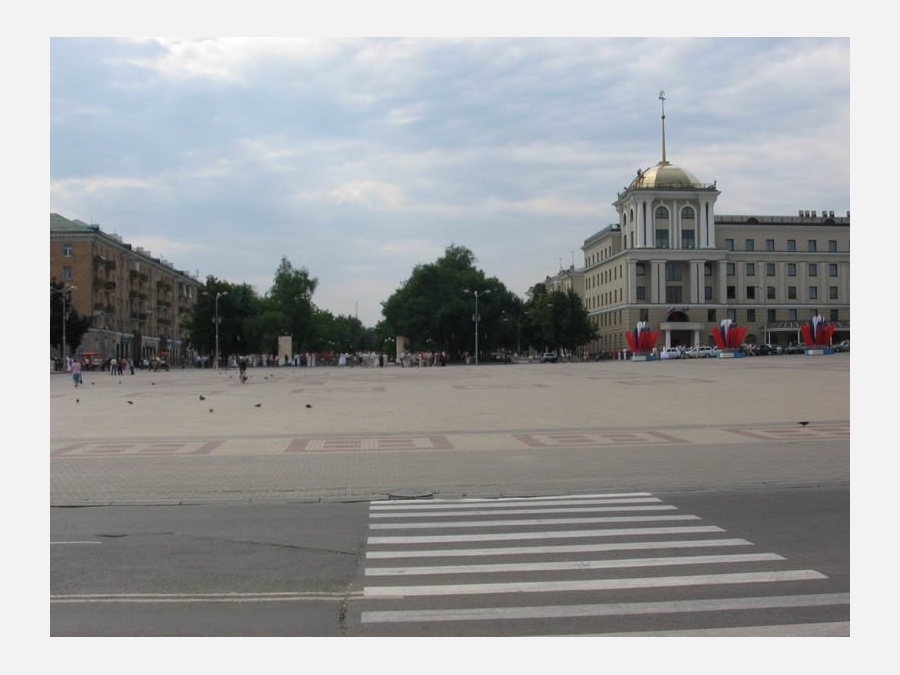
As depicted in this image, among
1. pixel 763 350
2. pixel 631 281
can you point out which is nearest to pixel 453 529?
pixel 763 350

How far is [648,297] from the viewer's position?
392 feet

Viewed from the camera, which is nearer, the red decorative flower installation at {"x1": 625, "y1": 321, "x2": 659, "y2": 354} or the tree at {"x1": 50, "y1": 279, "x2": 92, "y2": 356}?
the tree at {"x1": 50, "y1": 279, "x2": 92, "y2": 356}

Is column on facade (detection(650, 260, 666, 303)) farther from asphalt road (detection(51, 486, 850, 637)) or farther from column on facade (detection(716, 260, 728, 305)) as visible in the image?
asphalt road (detection(51, 486, 850, 637))

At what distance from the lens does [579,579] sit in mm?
7004

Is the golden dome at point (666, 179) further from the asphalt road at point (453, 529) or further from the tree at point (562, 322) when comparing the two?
the asphalt road at point (453, 529)

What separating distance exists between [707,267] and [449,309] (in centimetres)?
3994

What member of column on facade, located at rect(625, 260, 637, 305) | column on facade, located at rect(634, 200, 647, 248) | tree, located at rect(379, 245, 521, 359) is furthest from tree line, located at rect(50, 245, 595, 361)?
column on facade, located at rect(634, 200, 647, 248)

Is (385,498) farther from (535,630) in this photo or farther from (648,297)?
(648,297)

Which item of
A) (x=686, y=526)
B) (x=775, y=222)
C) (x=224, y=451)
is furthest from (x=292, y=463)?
(x=775, y=222)

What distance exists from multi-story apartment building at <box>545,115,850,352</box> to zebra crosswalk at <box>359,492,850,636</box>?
111463 mm

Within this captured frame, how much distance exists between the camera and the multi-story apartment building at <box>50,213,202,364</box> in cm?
9350

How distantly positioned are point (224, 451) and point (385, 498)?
5865mm

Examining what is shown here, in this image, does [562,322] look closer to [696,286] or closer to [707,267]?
[696,286]

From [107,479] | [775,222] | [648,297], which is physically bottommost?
[107,479]
